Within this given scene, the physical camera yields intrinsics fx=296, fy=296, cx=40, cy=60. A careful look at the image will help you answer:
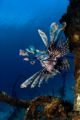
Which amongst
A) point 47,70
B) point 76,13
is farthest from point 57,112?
point 76,13

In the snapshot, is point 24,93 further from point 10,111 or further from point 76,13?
point 76,13

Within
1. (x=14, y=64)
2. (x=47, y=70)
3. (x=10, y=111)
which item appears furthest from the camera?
(x=14, y=64)

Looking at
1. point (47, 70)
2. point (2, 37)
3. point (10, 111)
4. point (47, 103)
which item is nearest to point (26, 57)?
point (47, 70)

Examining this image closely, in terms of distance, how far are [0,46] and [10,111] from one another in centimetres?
2218

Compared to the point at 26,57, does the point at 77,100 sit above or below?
below

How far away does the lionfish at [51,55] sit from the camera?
1435 cm

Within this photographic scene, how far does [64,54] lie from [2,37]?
72.4 metres

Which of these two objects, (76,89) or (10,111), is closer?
(76,89)

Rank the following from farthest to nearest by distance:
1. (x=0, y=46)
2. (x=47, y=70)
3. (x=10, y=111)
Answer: (x=0, y=46), (x=10, y=111), (x=47, y=70)

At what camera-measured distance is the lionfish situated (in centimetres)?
1435

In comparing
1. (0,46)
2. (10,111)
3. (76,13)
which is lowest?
(76,13)

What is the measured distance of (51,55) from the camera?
14719 mm

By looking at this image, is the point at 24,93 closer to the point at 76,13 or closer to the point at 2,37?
the point at 2,37

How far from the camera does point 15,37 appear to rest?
8638 cm
